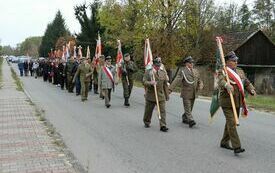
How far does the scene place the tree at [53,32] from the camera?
8581 cm

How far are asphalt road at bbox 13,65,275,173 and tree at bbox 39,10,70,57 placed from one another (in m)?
71.6

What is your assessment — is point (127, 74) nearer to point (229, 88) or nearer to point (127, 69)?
point (127, 69)

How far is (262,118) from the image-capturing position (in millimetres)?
13844

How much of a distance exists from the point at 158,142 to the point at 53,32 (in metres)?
79.3

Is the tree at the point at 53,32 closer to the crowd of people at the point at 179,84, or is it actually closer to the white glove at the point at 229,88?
the crowd of people at the point at 179,84

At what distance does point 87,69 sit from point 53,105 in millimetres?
2753

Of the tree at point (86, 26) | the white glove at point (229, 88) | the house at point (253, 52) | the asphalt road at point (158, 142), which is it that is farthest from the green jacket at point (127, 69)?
the tree at point (86, 26)

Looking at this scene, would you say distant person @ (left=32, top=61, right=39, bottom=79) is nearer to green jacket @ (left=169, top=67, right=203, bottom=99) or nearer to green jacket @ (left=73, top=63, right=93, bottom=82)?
green jacket @ (left=73, top=63, right=93, bottom=82)

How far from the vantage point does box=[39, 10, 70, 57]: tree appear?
8581 cm

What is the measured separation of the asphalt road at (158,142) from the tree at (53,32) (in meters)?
71.6

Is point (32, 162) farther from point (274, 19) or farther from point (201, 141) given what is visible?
point (274, 19)

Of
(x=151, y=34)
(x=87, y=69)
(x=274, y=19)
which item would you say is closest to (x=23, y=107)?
(x=87, y=69)

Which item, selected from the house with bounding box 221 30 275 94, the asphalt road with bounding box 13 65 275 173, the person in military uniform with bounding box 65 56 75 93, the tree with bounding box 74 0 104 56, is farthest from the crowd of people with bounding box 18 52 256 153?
the house with bounding box 221 30 275 94

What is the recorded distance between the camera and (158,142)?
982cm
